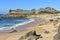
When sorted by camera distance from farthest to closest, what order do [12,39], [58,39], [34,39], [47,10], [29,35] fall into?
[47,10] → [12,39] → [29,35] → [34,39] → [58,39]

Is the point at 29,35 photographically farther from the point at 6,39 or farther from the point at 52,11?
the point at 52,11

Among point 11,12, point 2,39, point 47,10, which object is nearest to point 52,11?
point 47,10

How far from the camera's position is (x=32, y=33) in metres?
12.0

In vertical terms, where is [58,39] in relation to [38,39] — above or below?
above

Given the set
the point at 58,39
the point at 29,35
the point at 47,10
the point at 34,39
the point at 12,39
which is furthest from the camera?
the point at 47,10

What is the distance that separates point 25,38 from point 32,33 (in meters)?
0.82

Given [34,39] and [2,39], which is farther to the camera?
[2,39]

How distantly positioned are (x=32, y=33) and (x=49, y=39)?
150 centimetres

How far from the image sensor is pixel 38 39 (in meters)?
Answer: 11.0

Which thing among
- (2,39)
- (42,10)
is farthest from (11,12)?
(2,39)

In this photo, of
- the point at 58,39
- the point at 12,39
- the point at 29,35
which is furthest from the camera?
the point at 12,39

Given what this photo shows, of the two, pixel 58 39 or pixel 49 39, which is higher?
pixel 58 39

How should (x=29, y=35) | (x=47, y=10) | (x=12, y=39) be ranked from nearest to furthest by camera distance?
(x=29, y=35), (x=12, y=39), (x=47, y=10)

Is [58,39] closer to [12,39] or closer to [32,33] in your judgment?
[32,33]
